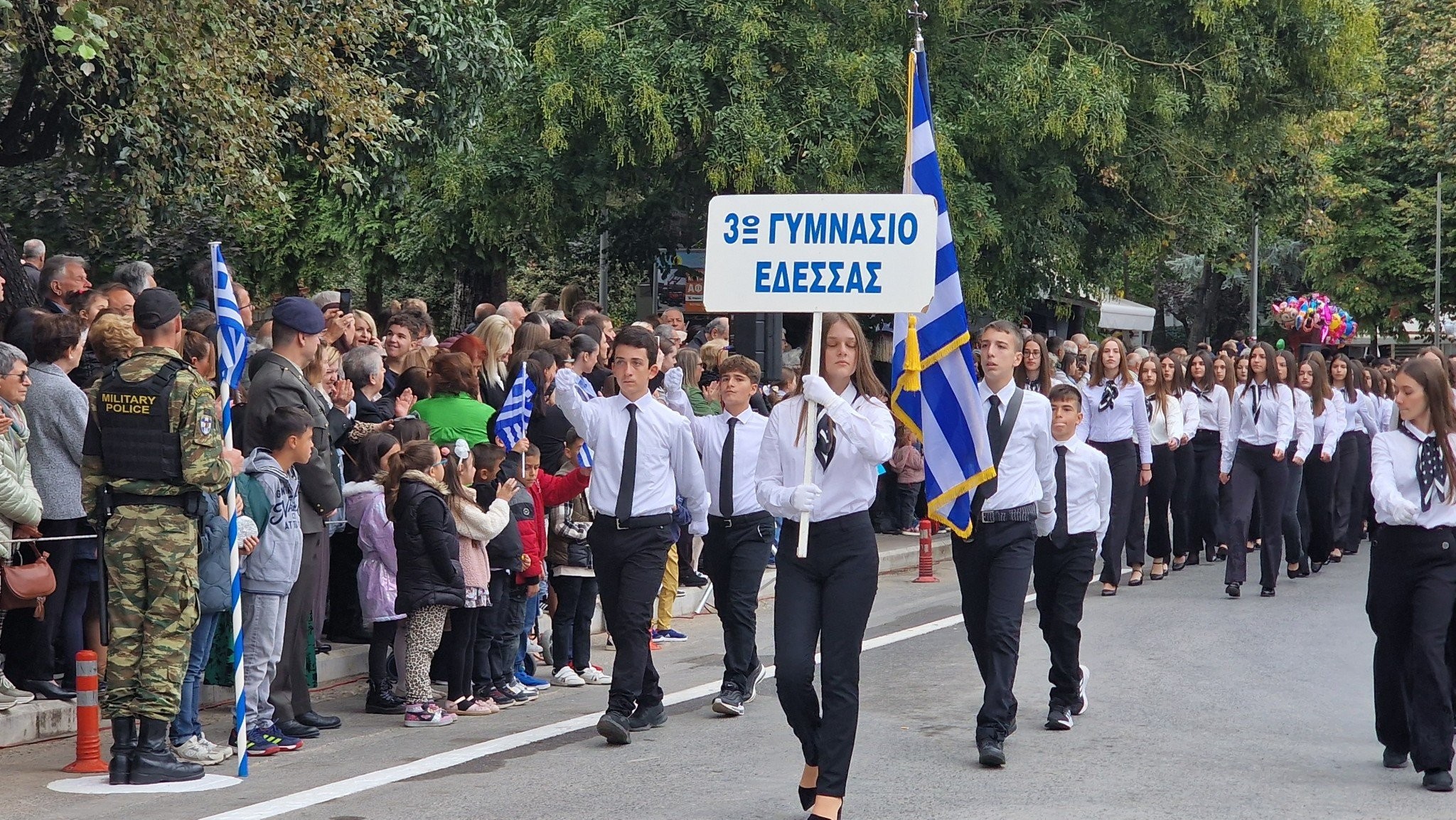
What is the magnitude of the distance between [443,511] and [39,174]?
1399 cm

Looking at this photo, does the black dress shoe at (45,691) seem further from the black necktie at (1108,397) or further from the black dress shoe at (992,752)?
the black necktie at (1108,397)

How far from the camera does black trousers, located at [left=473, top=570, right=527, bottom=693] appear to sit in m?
9.29

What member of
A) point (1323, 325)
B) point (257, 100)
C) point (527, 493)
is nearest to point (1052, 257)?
point (257, 100)

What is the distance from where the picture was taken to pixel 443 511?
28.3ft

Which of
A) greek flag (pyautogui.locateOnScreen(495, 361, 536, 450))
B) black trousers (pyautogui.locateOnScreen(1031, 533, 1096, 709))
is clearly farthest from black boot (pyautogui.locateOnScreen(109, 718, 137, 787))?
black trousers (pyautogui.locateOnScreen(1031, 533, 1096, 709))

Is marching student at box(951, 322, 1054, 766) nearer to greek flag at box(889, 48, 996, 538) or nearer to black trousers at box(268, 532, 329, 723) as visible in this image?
greek flag at box(889, 48, 996, 538)

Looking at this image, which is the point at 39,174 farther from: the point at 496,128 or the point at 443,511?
the point at 443,511

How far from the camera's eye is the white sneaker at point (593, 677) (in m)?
Result: 10.1

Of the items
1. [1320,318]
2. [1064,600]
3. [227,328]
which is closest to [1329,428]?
[1064,600]

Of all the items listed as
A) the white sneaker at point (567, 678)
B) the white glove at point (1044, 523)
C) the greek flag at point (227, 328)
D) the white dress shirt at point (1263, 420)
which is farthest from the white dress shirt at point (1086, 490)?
the white dress shirt at point (1263, 420)

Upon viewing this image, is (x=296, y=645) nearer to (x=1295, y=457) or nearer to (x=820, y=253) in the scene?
(x=820, y=253)

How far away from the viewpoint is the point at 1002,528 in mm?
8000

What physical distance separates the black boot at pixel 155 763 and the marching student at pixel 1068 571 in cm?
420

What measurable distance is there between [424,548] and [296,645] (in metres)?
0.79
